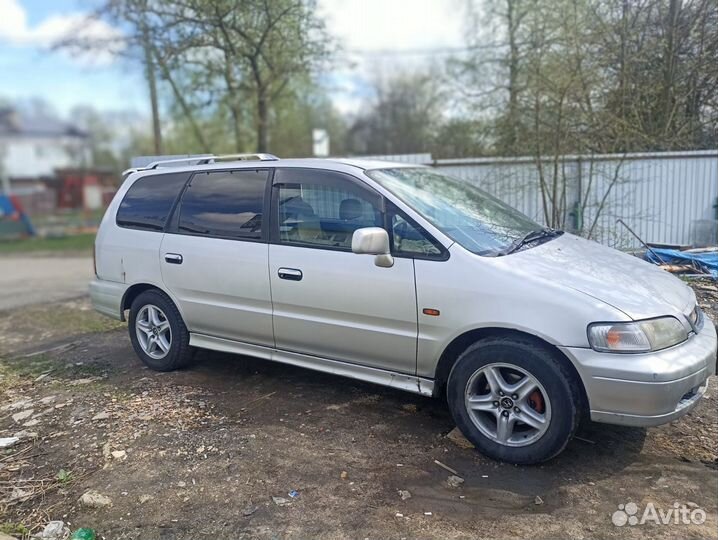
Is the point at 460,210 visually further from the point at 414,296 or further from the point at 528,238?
the point at 414,296

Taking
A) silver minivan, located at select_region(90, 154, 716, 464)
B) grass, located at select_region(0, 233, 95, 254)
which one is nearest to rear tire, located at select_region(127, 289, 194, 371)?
silver minivan, located at select_region(90, 154, 716, 464)

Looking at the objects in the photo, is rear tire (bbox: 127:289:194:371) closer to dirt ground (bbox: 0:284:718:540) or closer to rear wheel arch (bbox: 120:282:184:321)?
rear wheel arch (bbox: 120:282:184:321)

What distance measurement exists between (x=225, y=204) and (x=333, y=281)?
138cm

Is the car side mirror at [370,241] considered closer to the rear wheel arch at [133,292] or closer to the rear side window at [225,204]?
the rear side window at [225,204]

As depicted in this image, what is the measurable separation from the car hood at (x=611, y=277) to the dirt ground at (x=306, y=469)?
0.95 m

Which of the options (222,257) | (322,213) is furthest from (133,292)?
(322,213)

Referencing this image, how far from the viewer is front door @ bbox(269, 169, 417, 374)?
385 cm

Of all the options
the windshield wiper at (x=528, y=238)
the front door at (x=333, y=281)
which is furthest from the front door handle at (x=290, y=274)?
the windshield wiper at (x=528, y=238)

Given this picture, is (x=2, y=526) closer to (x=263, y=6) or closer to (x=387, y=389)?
(x=387, y=389)

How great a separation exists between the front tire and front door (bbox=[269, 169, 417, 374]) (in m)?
0.44

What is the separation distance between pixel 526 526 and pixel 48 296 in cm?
977

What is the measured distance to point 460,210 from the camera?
4238 mm

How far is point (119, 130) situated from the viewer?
185ft

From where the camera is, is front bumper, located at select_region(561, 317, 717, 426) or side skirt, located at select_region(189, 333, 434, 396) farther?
side skirt, located at select_region(189, 333, 434, 396)
